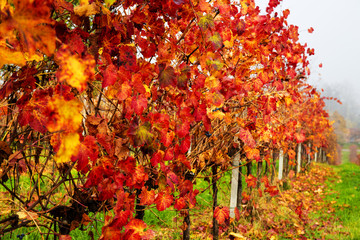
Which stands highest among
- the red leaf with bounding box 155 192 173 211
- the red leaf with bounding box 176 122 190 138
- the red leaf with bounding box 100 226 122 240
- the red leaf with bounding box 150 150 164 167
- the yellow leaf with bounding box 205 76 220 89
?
the yellow leaf with bounding box 205 76 220 89

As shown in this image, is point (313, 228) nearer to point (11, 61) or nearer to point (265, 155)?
point (265, 155)

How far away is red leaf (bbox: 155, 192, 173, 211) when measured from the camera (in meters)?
1.46

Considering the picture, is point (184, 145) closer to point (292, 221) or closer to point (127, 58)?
point (127, 58)

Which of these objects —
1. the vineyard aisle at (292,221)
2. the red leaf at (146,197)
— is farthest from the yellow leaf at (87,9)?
the vineyard aisle at (292,221)

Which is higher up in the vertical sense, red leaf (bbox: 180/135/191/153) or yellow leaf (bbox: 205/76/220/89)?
yellow leaf (bbox: 205/76/220/89)

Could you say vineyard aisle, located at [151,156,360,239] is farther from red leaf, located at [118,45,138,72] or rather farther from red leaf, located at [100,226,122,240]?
red leaf, located at [118,45,138,72]

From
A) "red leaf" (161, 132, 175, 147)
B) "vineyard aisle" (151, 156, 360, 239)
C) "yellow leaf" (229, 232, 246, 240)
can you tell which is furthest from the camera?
"vineyard aisle" (151, 156, 360, 239)

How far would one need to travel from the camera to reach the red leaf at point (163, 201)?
1.46 meters

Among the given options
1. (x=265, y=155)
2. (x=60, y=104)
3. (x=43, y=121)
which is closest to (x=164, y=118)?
(x=43, y=121)

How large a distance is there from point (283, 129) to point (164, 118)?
2497mm

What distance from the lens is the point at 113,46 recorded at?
3.49 feet

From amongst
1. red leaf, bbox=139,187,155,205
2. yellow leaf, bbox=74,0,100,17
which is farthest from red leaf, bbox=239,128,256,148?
yellow leaf, bbox=74,0,100,17

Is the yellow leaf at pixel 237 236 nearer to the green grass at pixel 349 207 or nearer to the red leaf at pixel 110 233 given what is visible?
the red leaf at pixel 110 233

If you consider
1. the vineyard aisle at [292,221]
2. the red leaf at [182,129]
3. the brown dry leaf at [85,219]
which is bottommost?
the vineyard aisle at [292,221]
